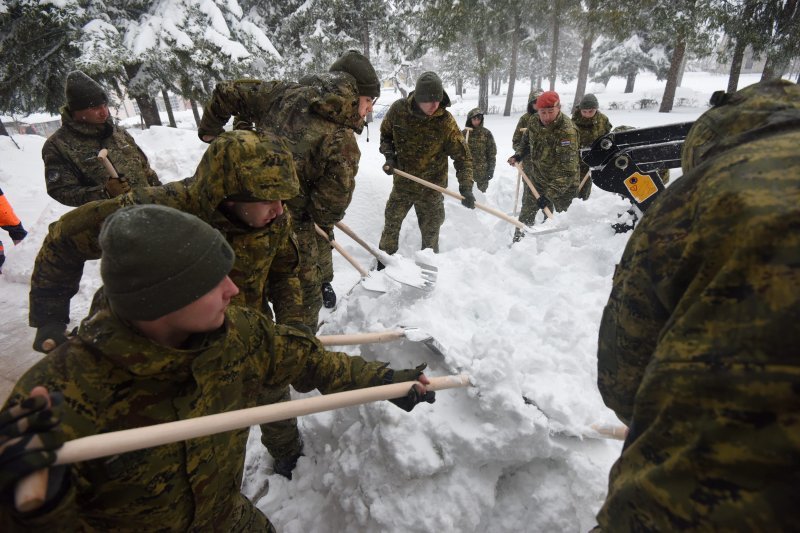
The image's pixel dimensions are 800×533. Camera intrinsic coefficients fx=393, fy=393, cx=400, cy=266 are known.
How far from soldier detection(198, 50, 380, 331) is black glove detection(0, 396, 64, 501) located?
1.97m

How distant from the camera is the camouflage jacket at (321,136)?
3141mm

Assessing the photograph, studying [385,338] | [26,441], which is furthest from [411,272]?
[26,441]

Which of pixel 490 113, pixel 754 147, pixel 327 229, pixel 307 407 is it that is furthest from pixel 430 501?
pixel 490 113

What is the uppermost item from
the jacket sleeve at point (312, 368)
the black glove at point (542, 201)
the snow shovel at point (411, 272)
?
the jacket sleeve at point (312, 368)

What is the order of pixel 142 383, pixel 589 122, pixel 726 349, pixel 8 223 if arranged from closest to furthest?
pixel 726 349, pixel 142 383, pixel 8 223, pixel 589 122

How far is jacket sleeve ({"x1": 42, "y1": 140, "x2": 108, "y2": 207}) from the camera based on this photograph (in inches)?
133

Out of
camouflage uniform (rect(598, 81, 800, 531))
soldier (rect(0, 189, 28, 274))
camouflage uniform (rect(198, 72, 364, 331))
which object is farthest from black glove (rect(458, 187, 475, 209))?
soldier (rect(0, 189, 28, 274))

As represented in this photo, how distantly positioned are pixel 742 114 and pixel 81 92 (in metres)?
4.44

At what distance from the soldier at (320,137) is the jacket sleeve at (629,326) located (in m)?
2.15

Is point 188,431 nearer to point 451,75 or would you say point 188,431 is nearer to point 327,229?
point 327,229

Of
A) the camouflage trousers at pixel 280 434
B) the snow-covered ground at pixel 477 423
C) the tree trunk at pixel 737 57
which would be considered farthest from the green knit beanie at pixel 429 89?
the tree trunk at pixel 737 57

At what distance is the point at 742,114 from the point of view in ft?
3.15

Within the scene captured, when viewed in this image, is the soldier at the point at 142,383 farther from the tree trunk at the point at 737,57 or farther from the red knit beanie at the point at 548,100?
the tree trunk at the point at 737,57

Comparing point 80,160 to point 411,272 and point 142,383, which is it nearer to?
point 411,272
